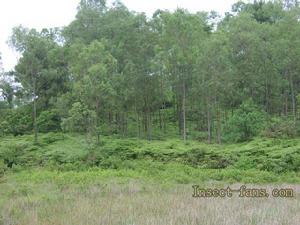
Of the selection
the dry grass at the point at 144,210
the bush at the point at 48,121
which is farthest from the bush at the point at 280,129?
the bush at the point at 48,121

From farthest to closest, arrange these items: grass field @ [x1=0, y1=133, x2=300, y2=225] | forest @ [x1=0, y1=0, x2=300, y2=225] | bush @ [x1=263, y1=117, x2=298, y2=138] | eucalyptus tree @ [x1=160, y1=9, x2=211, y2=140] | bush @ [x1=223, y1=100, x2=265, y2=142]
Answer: eucalyptus tree @ [x1=160, y1=9, x2=211, y2=140] → bush @ [x1=223, y1=100, x2=265, y2=142] → bush @ [x1=263, y1=117, x2=298, y2=138] → forest @ [x1=0, y1=0, x2=300, y2=225] → grass field @ [x1=0, y1=133, x2=300, y2=225]

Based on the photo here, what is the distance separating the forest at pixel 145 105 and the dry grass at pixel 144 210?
34 centimetres

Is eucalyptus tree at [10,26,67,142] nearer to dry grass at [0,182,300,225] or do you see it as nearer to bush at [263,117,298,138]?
bush at [263,117,298,138]

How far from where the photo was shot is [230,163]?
71.8ft

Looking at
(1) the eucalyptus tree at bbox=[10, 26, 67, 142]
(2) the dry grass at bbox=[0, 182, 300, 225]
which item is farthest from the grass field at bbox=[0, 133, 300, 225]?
(1) the eucalyptus tree at bbox=[10, 26, 67, 142]

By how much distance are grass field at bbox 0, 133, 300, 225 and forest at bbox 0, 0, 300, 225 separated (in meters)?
0.11

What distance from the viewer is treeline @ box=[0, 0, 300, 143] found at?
28922 millimetres

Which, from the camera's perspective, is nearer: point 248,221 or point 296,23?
point 248,221

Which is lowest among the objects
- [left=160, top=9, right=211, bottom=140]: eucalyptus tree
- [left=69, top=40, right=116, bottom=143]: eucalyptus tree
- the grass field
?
the grass field

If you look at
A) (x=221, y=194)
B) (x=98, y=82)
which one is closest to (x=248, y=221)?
(x=221, y=194)

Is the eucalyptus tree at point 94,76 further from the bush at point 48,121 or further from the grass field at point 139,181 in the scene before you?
the bush at point 48,121

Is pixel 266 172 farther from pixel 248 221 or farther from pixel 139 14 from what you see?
pixel 139 14

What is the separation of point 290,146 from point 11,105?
31.1m

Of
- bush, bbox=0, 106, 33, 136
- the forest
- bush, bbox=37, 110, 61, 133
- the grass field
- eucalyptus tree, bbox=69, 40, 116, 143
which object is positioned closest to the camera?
the grass field
